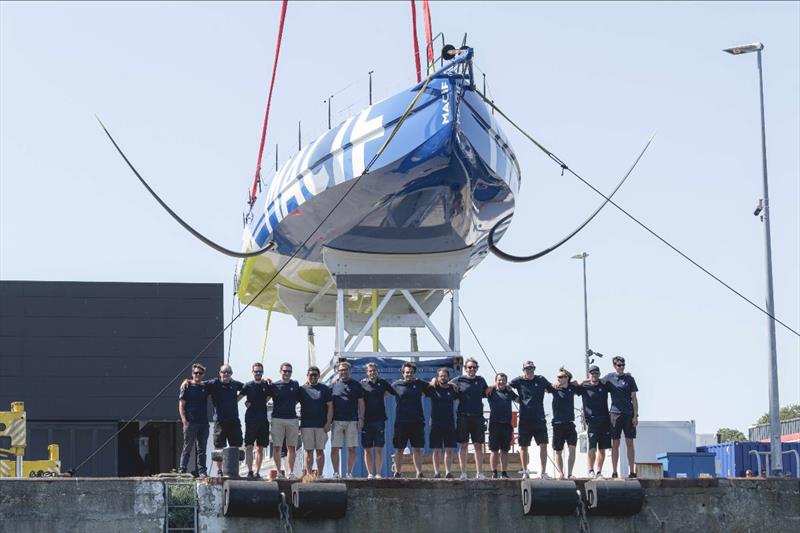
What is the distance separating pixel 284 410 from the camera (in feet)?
57.7

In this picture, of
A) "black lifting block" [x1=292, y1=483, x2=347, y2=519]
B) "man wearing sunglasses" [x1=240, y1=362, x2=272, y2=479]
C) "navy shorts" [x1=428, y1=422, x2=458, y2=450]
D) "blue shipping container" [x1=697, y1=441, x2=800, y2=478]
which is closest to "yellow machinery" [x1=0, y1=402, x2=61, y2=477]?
"man wearing sunglasses" [x1=240, y1=362, x2=272, y2=479]

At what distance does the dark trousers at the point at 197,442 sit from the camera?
55.9 feet

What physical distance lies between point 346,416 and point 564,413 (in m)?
2.72

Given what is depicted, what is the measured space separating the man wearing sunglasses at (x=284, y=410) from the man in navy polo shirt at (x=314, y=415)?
107mm

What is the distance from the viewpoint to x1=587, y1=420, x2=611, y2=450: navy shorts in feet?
58.8

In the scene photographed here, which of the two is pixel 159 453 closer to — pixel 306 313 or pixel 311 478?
pixel 306 313

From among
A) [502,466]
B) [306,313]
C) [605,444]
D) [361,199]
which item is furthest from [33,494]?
[306,313]

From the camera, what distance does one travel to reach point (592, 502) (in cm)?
1669

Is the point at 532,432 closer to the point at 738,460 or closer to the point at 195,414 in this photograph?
the point at 195,414

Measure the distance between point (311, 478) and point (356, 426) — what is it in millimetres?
1395

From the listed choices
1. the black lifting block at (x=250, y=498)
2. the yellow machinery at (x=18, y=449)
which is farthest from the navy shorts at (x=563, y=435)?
the yellow machinery at (x=18, y=449)

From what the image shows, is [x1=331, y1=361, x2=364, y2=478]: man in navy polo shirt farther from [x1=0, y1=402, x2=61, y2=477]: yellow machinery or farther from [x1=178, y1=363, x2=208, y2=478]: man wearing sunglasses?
[x1=0, y1=402, x2=61, y2=477]: yellow machinery

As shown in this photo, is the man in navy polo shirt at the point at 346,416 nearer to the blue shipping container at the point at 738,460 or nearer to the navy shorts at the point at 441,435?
the navy shorts at the point at 441,435

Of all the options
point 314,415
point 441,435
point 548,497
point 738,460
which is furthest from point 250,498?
point 738,460
